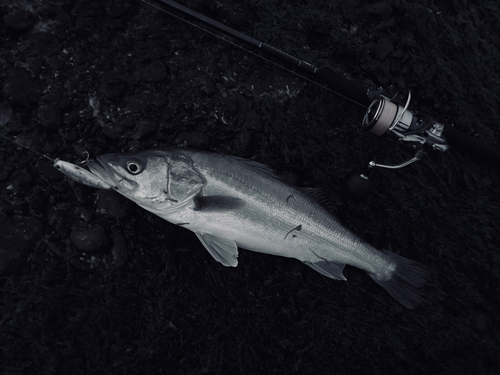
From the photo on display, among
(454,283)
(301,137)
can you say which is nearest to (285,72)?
(301,137)

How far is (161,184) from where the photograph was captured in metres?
2.83

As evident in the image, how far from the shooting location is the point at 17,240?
9.75ft

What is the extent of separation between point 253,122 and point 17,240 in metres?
2.45

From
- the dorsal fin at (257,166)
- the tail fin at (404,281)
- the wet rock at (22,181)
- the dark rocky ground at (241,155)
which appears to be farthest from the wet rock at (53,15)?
the tail fin at (404,281)

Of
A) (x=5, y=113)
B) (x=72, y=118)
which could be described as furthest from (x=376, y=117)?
(x=5, y=113)

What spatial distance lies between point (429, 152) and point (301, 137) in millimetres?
1442

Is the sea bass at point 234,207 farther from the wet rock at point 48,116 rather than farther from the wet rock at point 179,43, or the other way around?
the wet rock at point 179,43

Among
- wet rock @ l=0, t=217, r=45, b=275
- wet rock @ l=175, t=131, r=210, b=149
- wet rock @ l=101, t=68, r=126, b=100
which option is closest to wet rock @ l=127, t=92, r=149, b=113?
wet rock @ l=101, t=68, r=126, b=100

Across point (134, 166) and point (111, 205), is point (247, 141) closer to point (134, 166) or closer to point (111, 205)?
point (134, 166)

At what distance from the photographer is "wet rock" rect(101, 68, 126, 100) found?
321 cm

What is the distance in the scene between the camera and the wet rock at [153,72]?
3.28 metres

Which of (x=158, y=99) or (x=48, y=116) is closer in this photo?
(x=48, y=116)

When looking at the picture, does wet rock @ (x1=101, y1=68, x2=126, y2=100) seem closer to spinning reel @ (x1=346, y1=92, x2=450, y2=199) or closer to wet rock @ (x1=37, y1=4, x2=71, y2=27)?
wet rock @ (x1=37, y1=4, x2=71, y2=27)

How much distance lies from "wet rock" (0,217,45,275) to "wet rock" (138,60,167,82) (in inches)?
66.7
